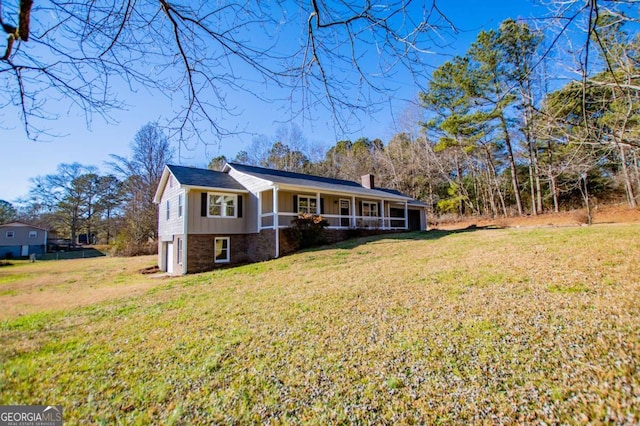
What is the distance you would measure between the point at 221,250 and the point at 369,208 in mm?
9972

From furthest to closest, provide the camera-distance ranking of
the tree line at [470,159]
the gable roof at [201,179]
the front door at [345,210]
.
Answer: the front door at [345,210]
the tree line at [470,159]
the gable roof at [201,179]

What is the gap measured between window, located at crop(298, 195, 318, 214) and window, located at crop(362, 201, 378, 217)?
411 centimetres

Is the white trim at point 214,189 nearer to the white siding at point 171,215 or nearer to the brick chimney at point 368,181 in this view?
the white siding at point 171,215

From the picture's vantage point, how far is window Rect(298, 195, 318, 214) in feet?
51.5

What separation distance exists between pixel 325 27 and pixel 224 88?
47.6 inches

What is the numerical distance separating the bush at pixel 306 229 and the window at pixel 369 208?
19.0 feet

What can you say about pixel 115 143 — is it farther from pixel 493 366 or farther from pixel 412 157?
pixel 412 157

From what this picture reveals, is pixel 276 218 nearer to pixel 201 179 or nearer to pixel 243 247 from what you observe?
pixel 243 247

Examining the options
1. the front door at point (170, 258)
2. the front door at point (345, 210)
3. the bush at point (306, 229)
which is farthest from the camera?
the front door at point (345, 210)

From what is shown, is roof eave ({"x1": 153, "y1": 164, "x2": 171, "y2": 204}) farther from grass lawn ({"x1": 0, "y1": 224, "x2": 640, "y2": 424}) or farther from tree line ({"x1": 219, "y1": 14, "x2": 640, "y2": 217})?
grass lawn ({"x1": 0, "y1": 224, "x2": 640, "y2": 424})

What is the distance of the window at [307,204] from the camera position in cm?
1570

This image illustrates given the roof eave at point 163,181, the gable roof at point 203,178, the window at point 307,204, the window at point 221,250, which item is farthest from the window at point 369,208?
the roof eave at point 163,181

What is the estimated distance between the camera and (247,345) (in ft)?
12.9

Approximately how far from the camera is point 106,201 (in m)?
36.6
